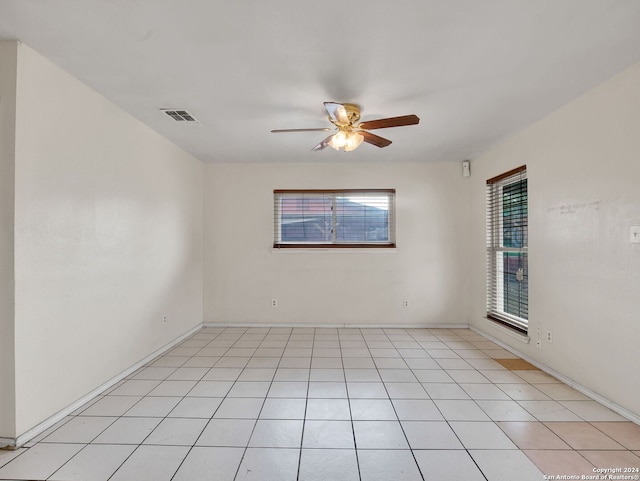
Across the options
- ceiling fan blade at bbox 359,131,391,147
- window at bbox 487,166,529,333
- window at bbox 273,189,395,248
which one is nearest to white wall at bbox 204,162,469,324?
window at bbox 273,189,395,248

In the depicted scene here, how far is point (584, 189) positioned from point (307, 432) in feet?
9.04

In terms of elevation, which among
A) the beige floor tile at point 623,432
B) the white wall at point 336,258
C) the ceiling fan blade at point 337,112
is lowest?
the beige floor tile at point 623,432

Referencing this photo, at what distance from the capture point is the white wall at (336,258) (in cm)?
443

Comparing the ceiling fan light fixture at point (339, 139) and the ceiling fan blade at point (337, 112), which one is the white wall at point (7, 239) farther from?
the ceiling fan light fixture at point (339, 139)

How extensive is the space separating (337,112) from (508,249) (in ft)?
8.65

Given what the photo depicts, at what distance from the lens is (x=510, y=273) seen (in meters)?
3.59

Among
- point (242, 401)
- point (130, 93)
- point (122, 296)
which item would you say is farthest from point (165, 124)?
point (242, 401)

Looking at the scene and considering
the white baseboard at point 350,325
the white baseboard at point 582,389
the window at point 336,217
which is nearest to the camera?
the white baseboard at point 582,389

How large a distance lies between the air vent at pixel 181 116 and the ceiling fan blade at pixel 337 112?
4.44 feet

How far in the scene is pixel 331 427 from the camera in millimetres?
2016

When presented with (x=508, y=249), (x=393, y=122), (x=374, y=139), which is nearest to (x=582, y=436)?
(x=508, y=249)

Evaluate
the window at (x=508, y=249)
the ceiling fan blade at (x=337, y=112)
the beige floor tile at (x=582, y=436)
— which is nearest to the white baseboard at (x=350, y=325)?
the window at (x=508, y=249)

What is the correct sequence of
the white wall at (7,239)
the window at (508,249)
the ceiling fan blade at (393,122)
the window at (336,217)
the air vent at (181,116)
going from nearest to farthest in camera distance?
1. the white wall at (7,239)
2. the ceiling fan blade at (393,122)
3. the air vent at (181,116)
4. the window at (508,249)
5. the window at (336,217)

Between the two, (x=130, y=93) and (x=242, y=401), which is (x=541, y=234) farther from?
(x=130, y=93)
